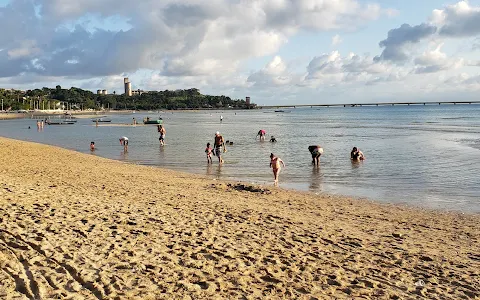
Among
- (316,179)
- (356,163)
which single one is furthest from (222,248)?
(356,163)

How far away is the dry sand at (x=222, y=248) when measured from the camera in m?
5.40

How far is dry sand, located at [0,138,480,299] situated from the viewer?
5398mm

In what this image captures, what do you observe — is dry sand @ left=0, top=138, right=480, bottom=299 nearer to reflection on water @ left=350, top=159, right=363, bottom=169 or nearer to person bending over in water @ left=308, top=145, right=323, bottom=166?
person bending over in water @ left=308, top=145, right=323, bottom=166

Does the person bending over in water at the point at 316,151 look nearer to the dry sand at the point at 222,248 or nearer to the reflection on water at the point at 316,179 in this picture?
the reflection on water at the point at 316,179

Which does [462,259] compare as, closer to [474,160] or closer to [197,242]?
[197,242]

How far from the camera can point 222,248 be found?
693 cm

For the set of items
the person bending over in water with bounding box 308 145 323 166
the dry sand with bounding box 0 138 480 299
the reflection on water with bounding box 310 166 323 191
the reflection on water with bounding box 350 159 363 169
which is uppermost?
the person bending over in water with bounding box 308 145 323 166

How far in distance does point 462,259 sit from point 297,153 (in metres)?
19.4

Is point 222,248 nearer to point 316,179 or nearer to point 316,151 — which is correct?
point 316,179

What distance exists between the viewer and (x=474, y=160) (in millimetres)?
21812

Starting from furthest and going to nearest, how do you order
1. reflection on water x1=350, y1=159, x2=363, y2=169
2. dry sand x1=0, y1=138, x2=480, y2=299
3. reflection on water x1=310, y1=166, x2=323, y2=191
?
1. reflection on water x1=350, y1=159, x2=363, y2=169
2. reflection on water x1=310, y1=166, x2=323, y2=191
3. dry sand x1=0, y1=138, x2=480, y2=299

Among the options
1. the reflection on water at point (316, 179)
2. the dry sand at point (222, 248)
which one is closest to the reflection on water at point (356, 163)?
the reflection on water at point (316, 179)

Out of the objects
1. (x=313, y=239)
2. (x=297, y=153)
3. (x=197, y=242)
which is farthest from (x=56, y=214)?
(x=297, y=153)

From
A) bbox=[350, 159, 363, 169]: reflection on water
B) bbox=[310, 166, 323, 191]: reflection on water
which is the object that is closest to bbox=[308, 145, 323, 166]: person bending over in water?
bbox=[310, 166, 323, 191]: reflection on water
